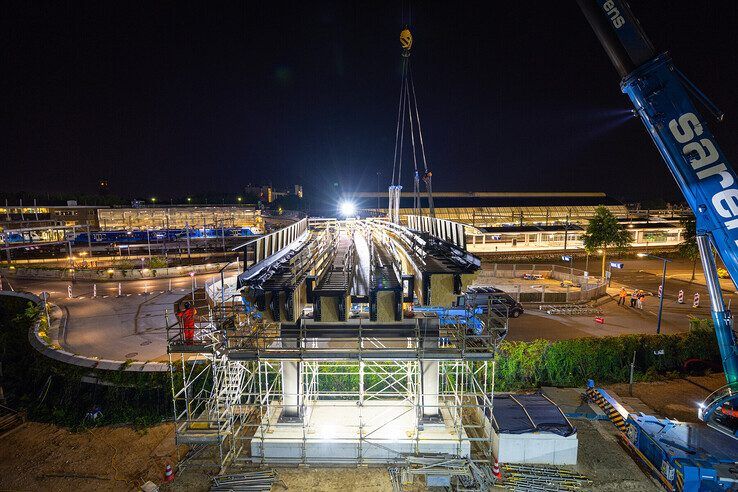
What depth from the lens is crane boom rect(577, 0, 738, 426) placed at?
877cm

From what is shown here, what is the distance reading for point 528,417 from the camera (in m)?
9.73

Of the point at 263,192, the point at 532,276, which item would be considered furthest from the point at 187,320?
the point at 263,192

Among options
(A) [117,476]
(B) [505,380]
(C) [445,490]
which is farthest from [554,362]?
(A) [117,476]

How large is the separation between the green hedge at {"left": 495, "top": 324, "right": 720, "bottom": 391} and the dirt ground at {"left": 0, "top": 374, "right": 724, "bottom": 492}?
2394 mm

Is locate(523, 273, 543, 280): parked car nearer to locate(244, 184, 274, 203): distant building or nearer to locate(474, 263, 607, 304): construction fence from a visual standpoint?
locate(474, 263, 607, 304): construction fence

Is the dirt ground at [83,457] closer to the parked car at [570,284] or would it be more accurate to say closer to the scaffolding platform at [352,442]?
the scaffolding platform at [352,442]

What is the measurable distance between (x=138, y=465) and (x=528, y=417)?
34.9 feet

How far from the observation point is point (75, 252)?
46688 millimetres

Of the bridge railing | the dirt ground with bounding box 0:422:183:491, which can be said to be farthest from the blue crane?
the dirt ground with bounding box 0:422:183:491

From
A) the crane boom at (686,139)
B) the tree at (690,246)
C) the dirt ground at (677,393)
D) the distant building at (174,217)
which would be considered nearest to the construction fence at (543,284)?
the tree at (690,246)

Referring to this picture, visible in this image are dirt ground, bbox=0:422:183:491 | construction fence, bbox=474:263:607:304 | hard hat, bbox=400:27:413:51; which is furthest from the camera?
construction fence, bbox=474:263:607:304

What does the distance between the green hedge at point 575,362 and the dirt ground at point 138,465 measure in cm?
239

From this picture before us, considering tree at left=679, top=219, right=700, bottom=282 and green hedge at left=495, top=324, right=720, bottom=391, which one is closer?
green hedge at left=495, top=324, right=720, bottom=391

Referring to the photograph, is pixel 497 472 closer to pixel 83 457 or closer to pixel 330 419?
pixel 330 419
